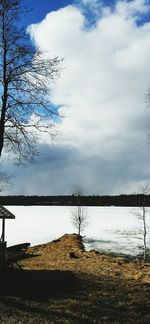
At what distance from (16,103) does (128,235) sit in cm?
3399

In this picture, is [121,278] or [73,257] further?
[73,257]

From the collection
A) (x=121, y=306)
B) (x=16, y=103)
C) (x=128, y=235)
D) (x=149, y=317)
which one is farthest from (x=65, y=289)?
(x=128, y=235)

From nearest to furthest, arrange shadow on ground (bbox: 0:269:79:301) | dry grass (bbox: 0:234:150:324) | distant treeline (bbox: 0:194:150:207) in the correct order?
dry grass (bbox: 0:234:150:324)
shadow on ground (bbox: 0:269:79:301)
distant treeline (bbox: 0:194:150:207)

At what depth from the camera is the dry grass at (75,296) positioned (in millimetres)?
10805

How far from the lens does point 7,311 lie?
1125 centimetres

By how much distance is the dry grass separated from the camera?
35.4 feet

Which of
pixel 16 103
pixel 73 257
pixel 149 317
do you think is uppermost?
pixel 16 103

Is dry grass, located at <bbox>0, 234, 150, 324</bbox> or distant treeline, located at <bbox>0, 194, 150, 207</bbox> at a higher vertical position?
distant treeline, located at <bbox>0, 194, 150, 207</bbox>

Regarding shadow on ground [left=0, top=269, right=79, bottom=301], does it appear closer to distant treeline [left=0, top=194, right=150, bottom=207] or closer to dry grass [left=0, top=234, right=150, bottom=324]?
dry grass [left=0, top=234, right=150, bottom=324]

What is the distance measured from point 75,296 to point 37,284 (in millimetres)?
2080

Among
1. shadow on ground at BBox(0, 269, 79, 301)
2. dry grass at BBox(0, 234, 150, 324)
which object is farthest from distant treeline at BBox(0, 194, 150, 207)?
shadow on ground at BBox(0, 269, 79, 301)

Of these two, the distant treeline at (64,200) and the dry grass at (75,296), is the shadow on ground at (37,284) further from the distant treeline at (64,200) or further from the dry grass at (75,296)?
the distant treeline at (64,200)

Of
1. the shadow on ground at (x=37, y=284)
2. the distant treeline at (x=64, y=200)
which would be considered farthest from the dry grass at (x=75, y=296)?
the distant treeline at (x=64, y=200)

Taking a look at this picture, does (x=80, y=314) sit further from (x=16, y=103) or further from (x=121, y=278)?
(x=16, y=103)
